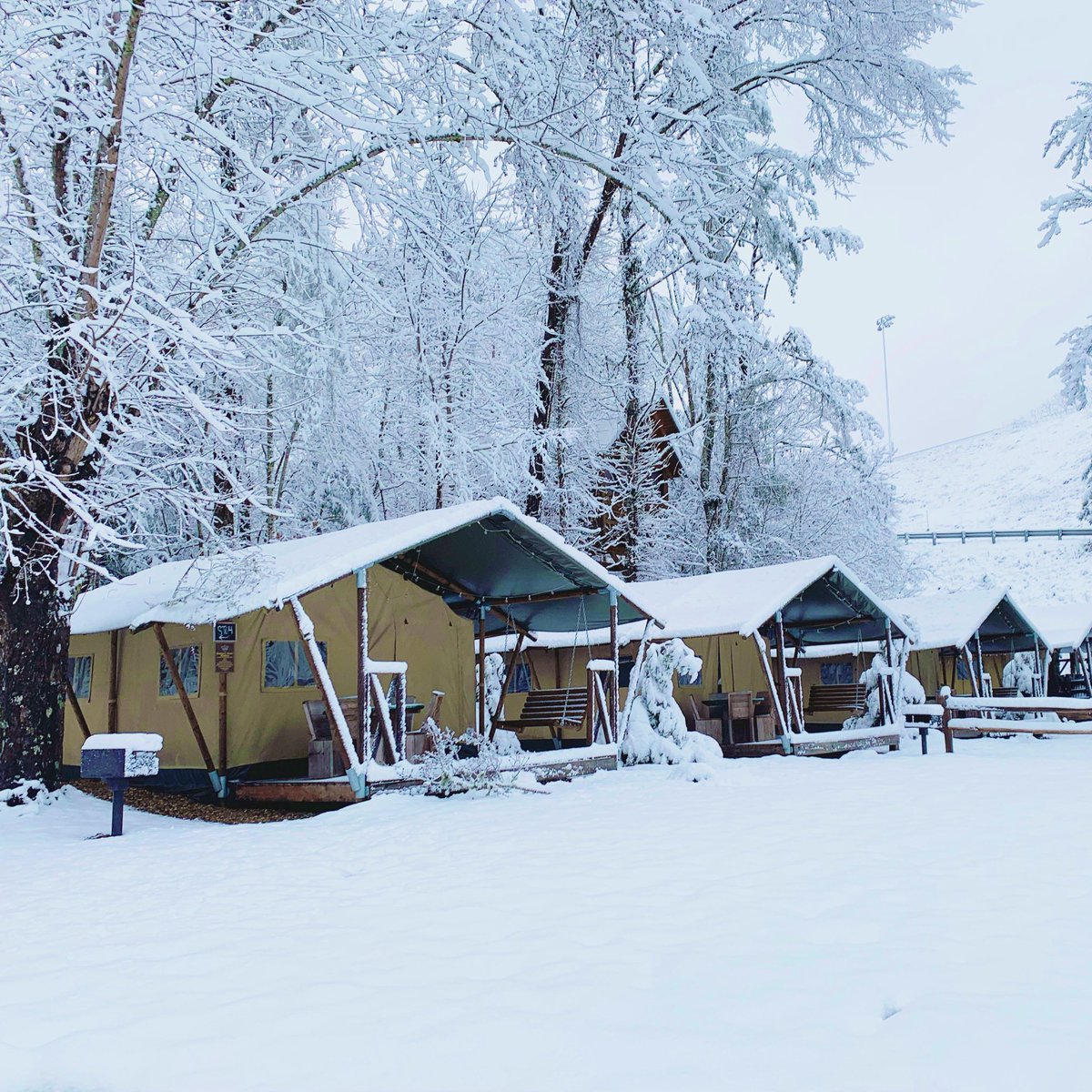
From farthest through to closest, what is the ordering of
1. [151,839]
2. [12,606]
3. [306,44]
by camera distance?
[306,44], [12,606], [151,839]

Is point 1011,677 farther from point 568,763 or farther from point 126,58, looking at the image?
point 126,58

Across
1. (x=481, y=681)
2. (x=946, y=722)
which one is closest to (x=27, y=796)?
(x=481, y=681)

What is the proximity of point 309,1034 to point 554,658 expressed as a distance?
16.2m

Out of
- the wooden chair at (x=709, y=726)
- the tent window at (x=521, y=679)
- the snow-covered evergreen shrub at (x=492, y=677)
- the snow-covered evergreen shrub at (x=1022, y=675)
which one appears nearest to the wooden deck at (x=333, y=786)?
the snow-covered evergreen shrub at (x=492, y=677)

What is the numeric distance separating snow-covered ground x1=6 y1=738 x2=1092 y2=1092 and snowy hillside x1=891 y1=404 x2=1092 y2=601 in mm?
25140

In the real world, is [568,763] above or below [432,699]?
below

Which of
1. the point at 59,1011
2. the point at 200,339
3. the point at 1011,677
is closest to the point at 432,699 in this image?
the point at 200,339

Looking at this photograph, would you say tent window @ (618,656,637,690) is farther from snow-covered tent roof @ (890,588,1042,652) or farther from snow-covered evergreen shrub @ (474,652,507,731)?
snow-covered tent roof @ (890,588,1042,652)

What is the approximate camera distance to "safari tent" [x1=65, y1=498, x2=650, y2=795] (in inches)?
435

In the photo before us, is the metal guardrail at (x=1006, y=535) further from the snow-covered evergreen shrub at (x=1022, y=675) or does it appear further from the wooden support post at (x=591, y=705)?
the wooden support post at (x=591, y=705)

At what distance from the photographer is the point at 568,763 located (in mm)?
12938

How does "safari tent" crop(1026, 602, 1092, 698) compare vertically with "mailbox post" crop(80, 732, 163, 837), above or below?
above

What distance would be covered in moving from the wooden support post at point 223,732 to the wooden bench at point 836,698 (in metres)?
12.8

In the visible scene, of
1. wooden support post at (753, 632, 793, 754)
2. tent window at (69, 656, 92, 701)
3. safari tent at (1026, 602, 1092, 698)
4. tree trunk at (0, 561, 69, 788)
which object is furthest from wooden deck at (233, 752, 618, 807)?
safari tent at (1026, 602, 1092, 698)
